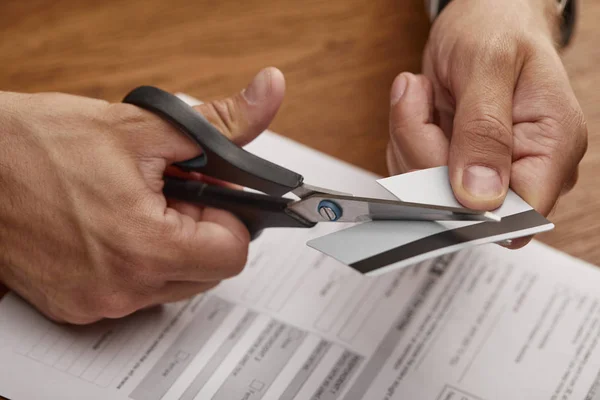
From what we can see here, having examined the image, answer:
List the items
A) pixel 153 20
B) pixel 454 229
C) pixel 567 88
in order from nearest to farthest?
pixel 454 229
pixel 567 88
pixel 153 20

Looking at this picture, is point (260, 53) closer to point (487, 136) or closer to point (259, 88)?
point (259, 88)

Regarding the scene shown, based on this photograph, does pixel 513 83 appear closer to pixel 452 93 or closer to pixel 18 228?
pixel 452 93

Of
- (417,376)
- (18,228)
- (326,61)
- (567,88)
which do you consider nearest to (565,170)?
(567,88)

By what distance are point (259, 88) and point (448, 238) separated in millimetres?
210

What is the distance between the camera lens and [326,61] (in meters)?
0.83

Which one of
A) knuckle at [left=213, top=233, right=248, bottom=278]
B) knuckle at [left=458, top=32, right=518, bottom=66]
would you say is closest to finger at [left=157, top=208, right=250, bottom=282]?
knuckle at [left=213, top=233, right=248, bottom=278]

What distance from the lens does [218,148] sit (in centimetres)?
58

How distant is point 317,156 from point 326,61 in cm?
13

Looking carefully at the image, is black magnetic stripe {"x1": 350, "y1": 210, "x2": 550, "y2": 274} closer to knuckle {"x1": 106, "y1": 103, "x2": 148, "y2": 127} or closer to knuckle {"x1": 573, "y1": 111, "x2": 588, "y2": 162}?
knuckle {"x1": 573, "y1": 111, "x2": 588, "y2": 162}

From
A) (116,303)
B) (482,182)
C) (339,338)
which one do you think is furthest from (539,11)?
(116,303)

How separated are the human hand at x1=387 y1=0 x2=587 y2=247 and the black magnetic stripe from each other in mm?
26

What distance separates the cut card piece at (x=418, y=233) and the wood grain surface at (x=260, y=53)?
0.23m

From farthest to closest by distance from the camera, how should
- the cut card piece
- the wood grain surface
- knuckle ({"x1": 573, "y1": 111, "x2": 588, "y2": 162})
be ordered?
the wood grain surface < knuckle ({"x1": 573, "y1": 111, "x2": 588, "y2": 162}) < the cut card piece

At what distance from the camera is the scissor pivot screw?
1.78 ft
